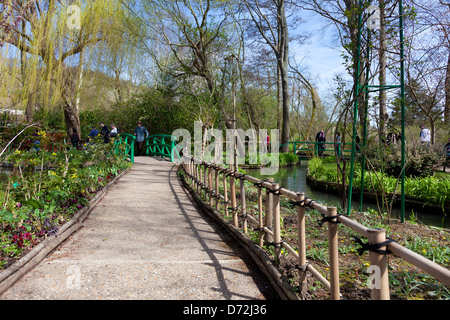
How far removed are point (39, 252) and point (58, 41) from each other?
700 cm

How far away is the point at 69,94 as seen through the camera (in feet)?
33.6

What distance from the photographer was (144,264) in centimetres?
364

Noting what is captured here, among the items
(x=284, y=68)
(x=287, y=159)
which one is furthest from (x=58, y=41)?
(x=284, y=68)

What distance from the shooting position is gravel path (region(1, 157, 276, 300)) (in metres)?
A: 3.02

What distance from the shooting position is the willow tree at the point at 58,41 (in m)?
8.43

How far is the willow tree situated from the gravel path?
4.40 meters

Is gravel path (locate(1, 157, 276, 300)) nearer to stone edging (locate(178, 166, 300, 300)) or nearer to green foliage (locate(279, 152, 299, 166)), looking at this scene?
stone edging (locate(178, 166, 300, 300))

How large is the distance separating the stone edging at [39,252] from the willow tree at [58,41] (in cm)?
Answer: 397

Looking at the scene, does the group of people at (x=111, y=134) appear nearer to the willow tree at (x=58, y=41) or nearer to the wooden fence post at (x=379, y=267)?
the willow tree at (x=58, y=41)

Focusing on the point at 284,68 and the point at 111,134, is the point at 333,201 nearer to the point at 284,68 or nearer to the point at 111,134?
the point at 111,134

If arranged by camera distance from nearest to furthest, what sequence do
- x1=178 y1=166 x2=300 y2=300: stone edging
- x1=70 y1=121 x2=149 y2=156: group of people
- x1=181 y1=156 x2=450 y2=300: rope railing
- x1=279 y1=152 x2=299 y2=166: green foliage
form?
1. x1=181 y1=156 x2=450 y2=300: rope railing
2. x1=178 y1=166 x2=300 y2=300: stone edging
3. x1=70 y1=121 x2=149 y2=156: group of people
4. x1=279 y1=152 x2=299 y2=166: green foliage

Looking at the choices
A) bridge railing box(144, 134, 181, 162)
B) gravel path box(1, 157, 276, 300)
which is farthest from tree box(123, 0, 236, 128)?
gravel path box(1, 157, 276, 300)
